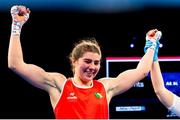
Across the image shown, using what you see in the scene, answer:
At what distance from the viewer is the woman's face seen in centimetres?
227

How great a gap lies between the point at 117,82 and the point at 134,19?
146 cm

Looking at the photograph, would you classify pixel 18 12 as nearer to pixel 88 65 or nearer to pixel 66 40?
pixel 88 65

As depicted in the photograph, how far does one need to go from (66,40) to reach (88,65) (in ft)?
4.99

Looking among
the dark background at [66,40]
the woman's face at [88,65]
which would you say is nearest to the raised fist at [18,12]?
the woman's face at [88,65]

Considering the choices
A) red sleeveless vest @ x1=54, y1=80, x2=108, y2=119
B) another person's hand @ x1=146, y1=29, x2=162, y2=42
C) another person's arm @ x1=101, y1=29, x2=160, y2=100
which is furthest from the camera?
another person's hand @ x1=146, y1=29, x2=162, y2=42

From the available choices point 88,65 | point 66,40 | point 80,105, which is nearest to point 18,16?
point 88,65

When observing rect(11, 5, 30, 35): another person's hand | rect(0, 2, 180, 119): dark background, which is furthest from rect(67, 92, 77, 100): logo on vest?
rect(0, 2, 180, 119): dark background

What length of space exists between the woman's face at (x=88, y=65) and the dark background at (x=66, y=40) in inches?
56.8

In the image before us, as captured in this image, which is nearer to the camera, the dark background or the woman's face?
the woman's face

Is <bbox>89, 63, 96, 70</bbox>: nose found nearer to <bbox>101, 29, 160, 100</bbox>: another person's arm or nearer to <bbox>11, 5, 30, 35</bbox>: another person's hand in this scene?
<bbox>101, 29, 160, 100</bbox>: another person's arm

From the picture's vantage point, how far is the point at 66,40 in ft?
12.3

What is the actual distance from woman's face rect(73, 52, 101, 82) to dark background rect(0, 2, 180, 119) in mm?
1442

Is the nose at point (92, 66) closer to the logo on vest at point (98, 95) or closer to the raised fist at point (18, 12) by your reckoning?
the logo on vest at point (98, 95)

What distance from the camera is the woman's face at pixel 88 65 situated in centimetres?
227
